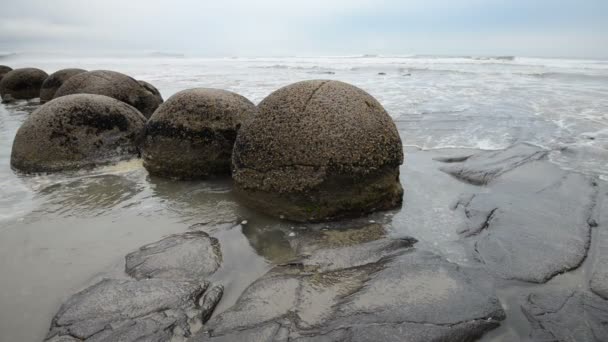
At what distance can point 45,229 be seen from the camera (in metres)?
3.56

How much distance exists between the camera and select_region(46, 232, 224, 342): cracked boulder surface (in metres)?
2.23

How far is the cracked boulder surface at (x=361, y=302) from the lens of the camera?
7.34 feet

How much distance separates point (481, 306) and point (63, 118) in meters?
5.36

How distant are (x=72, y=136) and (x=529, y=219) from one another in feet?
18.2

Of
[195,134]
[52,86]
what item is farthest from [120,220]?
[52,86]

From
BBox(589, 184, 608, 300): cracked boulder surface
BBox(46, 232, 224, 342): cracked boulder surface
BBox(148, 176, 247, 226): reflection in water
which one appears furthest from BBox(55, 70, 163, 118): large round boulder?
BBox(589, 184, 608, 300): cracked boulder surface

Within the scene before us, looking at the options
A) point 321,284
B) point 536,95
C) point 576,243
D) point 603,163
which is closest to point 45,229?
point 321,284

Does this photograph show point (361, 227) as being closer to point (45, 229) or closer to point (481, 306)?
point (481, 306)

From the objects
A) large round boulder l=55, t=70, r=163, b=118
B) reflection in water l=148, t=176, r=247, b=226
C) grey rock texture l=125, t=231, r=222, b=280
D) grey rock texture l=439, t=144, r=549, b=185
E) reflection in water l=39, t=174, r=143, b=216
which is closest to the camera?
grey rock texture l=125, t=231, r=222, b=280

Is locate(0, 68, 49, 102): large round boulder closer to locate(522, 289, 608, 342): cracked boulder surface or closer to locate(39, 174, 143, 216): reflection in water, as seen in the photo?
locate(39, 174, 143, 216): reflection in water

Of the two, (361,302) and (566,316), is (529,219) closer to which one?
(566,316)

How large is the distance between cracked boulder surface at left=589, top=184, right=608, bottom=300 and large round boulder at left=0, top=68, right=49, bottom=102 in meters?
15.8

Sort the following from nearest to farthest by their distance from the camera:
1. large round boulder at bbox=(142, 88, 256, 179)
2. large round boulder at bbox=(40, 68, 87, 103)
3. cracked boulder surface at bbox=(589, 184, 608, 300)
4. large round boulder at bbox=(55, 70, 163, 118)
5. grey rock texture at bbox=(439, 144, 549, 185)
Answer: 1. cracked boulder surface at bbox=(589, 184, 608, 300)
2. large round boulder at bbox=(142, 88, 256, 179)
3. grey rock texture at bbox=(439, 144, 549, 185)
4. large round boulder at bbox=(55, 70, 163, 118)
5. large round boulder at bbox=(40, 68, 87, 103)

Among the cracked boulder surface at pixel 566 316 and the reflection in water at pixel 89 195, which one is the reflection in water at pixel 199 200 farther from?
the cracked boulder surface at pixel 566 316
